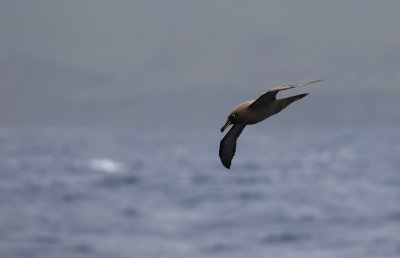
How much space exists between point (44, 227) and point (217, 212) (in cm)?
2763

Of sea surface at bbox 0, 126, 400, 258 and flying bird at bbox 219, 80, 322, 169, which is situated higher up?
sea surface at bbox 0, 126, 400, 258

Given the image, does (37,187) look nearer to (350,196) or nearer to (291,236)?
(350,196)

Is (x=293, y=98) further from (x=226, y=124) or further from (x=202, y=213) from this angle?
(x=202, y=213)

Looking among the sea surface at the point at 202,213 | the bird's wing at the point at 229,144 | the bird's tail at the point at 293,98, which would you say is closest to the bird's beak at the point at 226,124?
the bird's tail at the point at 293,98

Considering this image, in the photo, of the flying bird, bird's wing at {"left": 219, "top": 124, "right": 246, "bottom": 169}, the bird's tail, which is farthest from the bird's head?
bird's wing at {"left": 219, "top": 124, "right": 246, "bottom": 169}

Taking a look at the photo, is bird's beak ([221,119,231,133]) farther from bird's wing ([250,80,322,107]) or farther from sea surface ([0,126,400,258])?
sea surface ([0,126,400,258])

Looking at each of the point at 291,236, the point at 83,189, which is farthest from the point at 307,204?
the point at 83,189

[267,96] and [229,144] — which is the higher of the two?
[229,144]

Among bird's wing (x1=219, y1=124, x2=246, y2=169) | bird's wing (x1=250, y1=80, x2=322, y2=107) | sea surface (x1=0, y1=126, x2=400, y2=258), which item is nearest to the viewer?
bird's wing (x1=250, y1=80, x2=322, y2=107)

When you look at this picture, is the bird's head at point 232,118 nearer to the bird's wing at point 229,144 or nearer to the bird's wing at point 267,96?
the bird's wing at point 267,96

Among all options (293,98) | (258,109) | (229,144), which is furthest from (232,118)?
(229,144)

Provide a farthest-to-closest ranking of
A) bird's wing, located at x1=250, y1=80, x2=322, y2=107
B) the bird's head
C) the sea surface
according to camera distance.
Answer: the sea surface → the bird's head → bird's wing, located at x1=250, y1=80, x2=322, y2=107

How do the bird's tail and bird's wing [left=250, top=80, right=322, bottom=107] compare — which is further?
the bird's tail

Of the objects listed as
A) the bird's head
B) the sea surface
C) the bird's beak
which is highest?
the sea surface
